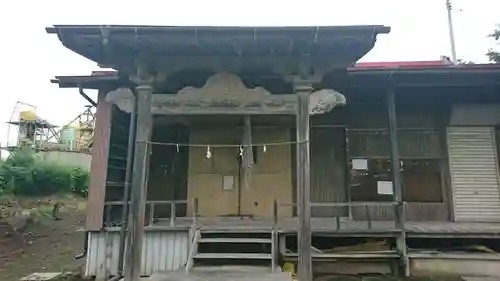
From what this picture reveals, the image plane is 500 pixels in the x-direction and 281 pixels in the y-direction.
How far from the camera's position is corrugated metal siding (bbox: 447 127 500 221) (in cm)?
897

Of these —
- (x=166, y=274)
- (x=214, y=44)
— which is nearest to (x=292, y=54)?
(x=214, y=44)

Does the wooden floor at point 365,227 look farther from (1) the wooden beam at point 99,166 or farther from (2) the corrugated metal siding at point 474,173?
(1) the wooden beam at point 99,166

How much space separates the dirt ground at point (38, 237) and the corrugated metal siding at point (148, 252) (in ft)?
3.48

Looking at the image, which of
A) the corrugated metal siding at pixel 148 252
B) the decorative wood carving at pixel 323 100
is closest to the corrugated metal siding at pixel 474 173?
the decorative wood carving at pixel 323 100

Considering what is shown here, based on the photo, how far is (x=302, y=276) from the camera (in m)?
5.64

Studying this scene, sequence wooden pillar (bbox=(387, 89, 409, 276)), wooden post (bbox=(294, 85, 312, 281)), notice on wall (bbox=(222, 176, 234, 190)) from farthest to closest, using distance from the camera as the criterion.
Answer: notice on wall (bbox=(222, 176, 234, 190)), wooden pillar (bbox=(387, 89, 409, 276)), wooden post (bbox=(294, 85, 312, 281))

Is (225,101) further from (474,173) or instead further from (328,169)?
(474,173)

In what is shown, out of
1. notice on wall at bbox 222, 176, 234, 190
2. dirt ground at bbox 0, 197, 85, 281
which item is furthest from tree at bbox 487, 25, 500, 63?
dirt ground at bbox 0, 197, 85, 281

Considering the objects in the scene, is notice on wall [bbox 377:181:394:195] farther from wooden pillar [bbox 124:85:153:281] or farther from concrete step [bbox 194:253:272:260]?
wooden pillar [bbox 124:85:153:281]

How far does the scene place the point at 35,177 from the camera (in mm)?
16688

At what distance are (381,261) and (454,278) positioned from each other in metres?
1.19

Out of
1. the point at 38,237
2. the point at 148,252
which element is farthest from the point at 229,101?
the point at 38,237

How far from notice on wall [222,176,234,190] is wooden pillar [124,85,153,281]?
3704 mm

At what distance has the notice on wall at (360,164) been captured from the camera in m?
9.35
